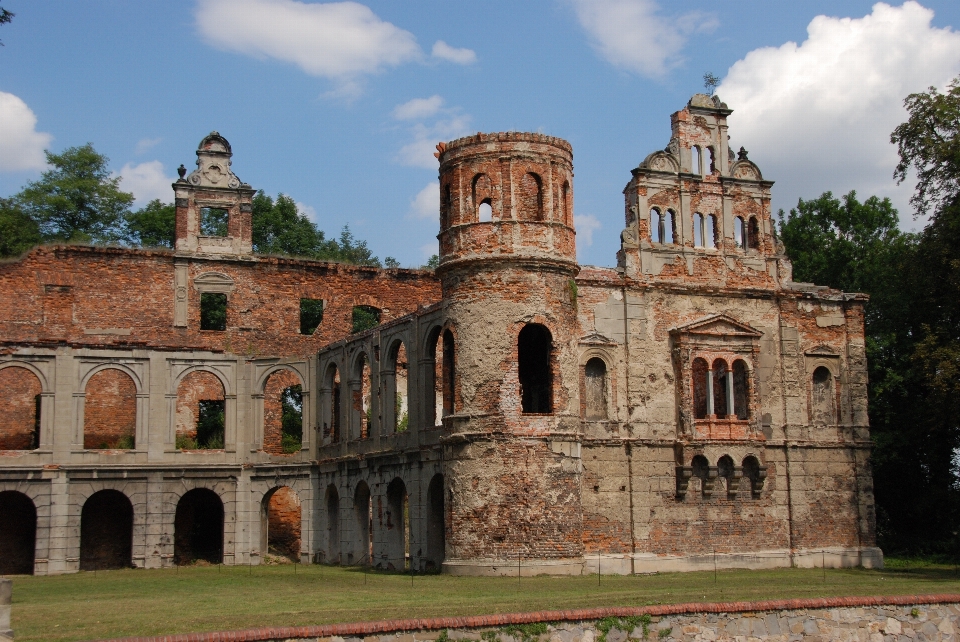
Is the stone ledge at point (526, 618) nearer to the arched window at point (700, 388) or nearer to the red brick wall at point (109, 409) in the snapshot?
the arched window at point (700, 388)

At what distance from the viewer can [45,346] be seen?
127ft

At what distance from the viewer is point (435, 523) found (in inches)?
1260

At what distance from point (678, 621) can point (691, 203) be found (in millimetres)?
18128

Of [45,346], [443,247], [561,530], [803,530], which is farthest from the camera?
[45,346]

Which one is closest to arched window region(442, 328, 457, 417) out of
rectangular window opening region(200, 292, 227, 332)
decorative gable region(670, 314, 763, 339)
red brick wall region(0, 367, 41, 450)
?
decorative gable region(670, 314, 763, 339)

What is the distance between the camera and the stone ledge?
671 inches

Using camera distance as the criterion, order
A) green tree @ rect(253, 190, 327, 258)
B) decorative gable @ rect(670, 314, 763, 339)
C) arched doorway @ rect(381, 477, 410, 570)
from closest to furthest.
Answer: arched doorway @ rect(381, 477, 410, 570) → decorative gable @ rect(670, 314, 763, 339) → green tree @ rect(253, 190, 327, 258)

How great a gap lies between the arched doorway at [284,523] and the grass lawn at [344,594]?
930 centimetres

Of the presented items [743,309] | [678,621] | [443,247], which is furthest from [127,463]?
[678,621]

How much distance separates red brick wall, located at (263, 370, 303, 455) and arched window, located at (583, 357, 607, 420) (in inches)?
531

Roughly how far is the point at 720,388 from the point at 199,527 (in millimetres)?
19530

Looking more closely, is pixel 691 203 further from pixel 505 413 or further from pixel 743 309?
pixel 505 413

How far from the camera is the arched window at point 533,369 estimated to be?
33.9 meters

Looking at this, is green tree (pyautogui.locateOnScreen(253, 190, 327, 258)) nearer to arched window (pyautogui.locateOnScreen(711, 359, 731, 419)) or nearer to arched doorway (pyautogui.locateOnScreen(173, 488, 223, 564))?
arched doorway (pyautogui.locateOnScreen(173, 488, 223, 564))
